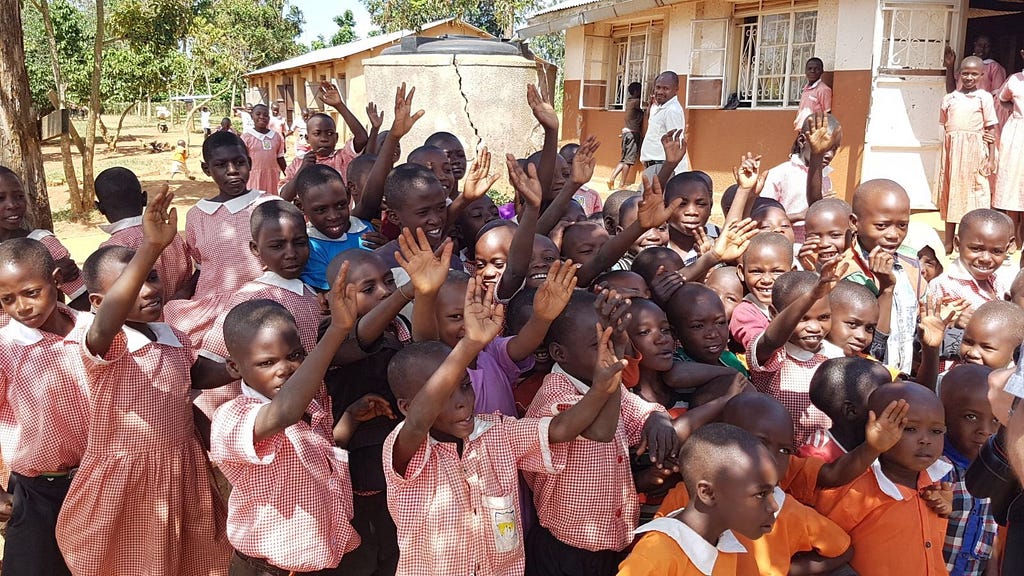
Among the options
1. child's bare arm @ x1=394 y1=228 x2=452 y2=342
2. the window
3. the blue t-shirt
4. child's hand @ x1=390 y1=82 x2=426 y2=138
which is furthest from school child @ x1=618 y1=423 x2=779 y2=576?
the window

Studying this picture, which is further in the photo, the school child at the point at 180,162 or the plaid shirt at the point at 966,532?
the school child at the point at 180,162

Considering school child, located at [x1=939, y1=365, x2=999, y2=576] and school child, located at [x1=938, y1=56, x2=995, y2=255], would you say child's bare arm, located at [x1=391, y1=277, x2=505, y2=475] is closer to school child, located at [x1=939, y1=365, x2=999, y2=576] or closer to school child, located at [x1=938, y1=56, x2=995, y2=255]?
school child, located at [x1=939, y1=365, x2=999, y2=576]

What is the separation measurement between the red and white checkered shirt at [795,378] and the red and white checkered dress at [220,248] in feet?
6.37

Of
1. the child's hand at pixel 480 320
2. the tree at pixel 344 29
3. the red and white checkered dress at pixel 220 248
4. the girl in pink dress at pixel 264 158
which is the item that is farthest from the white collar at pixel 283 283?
the tree at pixel 344 29

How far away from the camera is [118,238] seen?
356 centimetres

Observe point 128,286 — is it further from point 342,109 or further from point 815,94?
point 815,94

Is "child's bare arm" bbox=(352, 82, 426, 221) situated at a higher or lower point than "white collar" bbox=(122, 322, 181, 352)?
higher

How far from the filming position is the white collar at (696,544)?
2004mm

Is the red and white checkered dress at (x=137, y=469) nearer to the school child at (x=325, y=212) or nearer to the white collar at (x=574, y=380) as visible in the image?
the school child at (x=325, y=212)

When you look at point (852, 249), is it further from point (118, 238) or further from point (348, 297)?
point (118, 238)

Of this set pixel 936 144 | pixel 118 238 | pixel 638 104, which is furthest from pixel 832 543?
pixel 638 104

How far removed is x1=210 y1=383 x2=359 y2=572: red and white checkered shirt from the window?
8.86 meters

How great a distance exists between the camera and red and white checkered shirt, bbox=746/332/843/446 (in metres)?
2.70

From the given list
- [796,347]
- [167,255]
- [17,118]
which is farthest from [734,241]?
[17,118]
